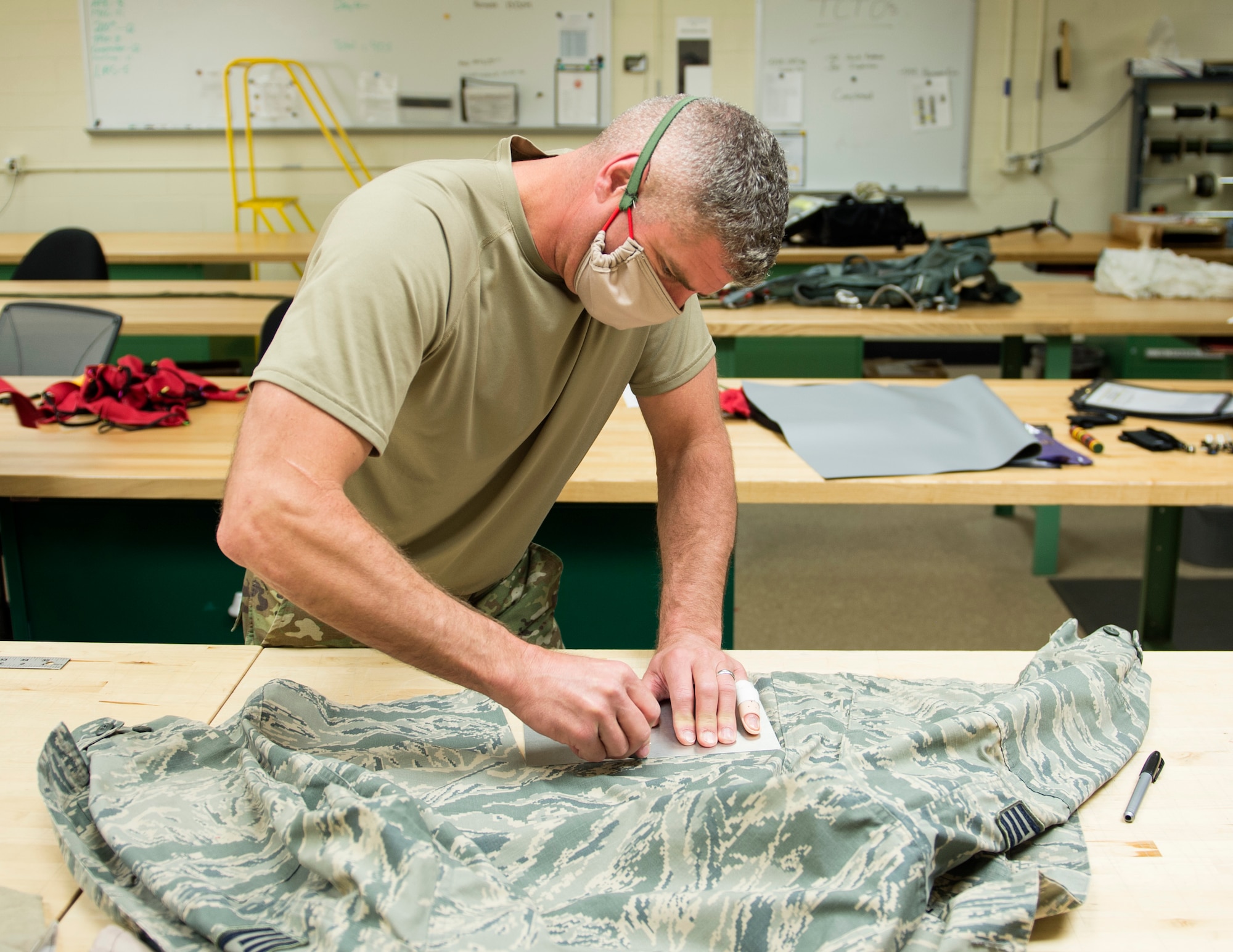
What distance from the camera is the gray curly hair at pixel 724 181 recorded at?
3.20 ft

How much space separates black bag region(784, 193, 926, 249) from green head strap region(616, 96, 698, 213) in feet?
11.1

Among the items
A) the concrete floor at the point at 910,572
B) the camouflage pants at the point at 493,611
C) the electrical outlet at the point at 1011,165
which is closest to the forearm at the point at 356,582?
the camouflage pants at the point at 493,611

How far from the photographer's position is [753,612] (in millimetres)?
3039

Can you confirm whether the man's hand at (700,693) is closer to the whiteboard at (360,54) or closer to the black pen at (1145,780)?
the black pen at (1145,780)

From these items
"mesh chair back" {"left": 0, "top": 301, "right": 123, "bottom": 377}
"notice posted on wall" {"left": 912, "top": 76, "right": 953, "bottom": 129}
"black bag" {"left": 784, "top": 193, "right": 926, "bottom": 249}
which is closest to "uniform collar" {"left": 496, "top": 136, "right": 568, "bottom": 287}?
"mesh chair back" {"left": 0, "top": 301, "right": 123, "bottom": 377}

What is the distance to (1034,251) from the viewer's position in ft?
14.5

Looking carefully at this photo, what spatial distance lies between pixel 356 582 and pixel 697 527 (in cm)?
56

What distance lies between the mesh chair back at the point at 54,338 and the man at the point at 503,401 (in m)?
1.26

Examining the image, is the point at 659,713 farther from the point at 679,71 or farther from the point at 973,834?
the point at 679,71

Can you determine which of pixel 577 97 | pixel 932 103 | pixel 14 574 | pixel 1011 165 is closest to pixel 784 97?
pixel 932 103

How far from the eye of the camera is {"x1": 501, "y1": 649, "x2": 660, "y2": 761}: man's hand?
91 centimetres

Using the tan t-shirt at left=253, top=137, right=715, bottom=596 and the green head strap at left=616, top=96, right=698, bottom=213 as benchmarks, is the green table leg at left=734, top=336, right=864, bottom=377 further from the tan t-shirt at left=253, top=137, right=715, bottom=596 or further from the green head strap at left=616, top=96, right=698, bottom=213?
the green head strap at left=616, top=96, right=698, bottom=213

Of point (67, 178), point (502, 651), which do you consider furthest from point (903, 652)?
point (67, 178)

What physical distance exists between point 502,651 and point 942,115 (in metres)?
5.48
